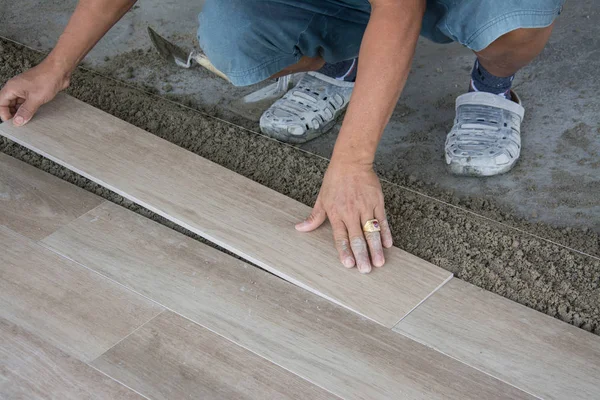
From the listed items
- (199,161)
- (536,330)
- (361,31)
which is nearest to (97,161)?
(199,161)

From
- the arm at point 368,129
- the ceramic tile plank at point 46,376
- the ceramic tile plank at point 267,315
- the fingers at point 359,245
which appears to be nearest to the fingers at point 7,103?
the ceramic tile plank at point 267,315

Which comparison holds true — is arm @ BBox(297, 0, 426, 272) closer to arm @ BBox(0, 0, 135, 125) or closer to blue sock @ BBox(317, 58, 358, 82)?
blue sock @ BBox(317, 58, 358, 82)

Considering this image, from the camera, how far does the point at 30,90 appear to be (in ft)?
7.93

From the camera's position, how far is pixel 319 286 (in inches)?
74.5

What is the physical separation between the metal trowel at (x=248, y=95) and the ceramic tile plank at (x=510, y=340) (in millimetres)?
1275

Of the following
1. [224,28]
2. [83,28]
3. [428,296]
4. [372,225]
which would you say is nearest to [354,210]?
[372,225]

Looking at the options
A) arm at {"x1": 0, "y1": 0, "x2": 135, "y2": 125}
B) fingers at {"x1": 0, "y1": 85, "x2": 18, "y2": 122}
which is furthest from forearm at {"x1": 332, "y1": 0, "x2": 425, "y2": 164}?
→ fingers at {"x1": 0, "y1": 85, "x2": 18, "y2": 122}

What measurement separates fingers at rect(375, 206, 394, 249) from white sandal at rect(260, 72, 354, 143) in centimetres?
80

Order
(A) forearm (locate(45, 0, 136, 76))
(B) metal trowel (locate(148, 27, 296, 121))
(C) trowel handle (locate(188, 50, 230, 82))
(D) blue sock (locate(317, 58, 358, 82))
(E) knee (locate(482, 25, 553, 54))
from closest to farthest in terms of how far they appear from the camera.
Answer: (E) knee (locate(482, 25, 553, 54)), (A) forearm (locate(45, 0, 136, 76)), (D) blue sock (locate(317, 58, 358, 82)), (B) metal trowel (locate(148, 27, 296, 121)), (C) trowel handle (locate(188, 50, 230, 82))

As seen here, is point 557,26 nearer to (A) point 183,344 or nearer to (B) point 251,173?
(B) point 251,173

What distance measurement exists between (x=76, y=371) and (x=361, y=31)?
4.87ft

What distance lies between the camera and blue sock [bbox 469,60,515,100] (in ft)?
8.23

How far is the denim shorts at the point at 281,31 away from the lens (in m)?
2.37

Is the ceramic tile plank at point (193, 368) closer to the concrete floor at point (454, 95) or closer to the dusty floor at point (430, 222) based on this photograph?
the dusty floor at point (430, 222)
